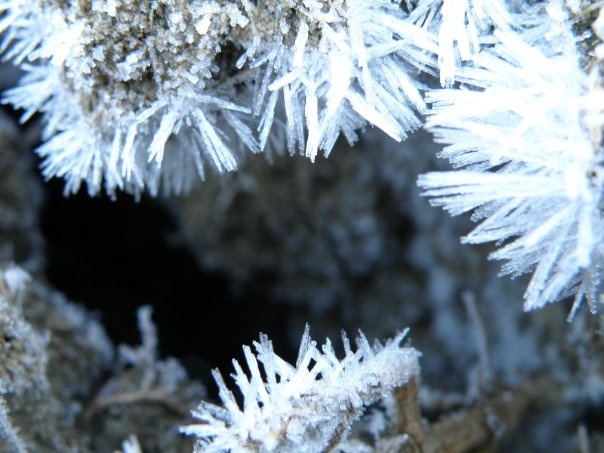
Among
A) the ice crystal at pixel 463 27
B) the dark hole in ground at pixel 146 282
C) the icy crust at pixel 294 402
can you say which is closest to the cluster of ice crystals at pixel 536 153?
the ice crystal at pixel 463 27

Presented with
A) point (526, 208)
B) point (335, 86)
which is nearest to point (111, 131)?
point (335, 86)

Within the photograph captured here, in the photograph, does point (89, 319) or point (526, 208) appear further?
point (89, 319)

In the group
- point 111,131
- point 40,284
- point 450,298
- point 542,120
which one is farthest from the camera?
point 450,298

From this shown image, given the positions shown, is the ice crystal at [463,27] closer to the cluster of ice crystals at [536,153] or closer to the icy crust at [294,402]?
the cluster of ice crystals at [536,153]

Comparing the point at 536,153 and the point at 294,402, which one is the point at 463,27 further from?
the point at 294,402

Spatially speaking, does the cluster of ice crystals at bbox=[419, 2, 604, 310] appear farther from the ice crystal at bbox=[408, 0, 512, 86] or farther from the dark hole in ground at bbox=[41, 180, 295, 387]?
the dark hole in ground at bbox=[41, 180, 295, 387]

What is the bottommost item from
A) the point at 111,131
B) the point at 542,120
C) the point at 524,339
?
the point at 524,339

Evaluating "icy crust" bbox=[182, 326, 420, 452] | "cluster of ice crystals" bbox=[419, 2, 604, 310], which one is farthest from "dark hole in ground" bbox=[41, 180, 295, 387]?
"cluster of ice crystals" bbox=[419, 2, 604, 310]

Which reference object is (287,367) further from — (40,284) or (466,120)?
(40,284)

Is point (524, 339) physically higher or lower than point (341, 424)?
lower
